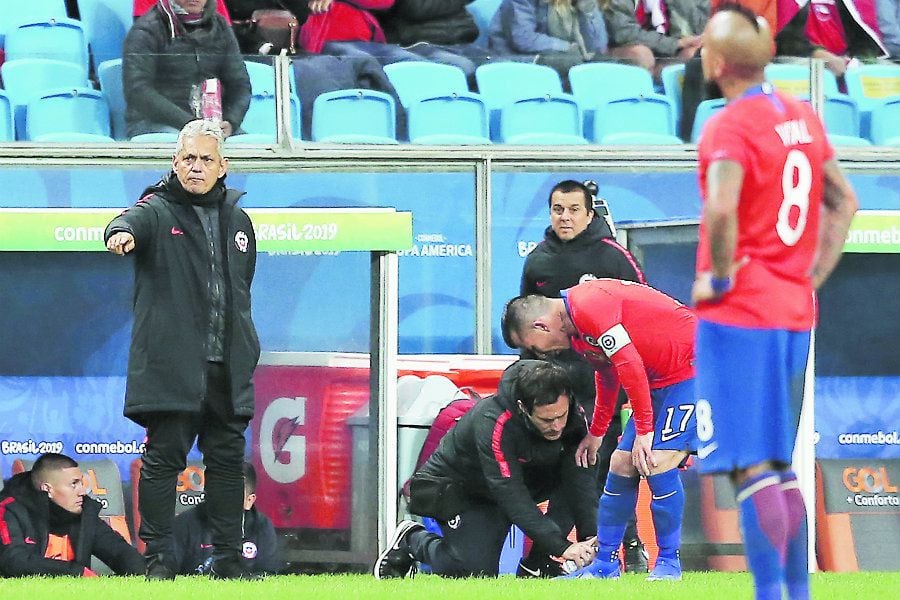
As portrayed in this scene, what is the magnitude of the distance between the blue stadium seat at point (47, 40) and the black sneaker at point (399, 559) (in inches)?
140

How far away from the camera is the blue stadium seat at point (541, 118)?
9945mm

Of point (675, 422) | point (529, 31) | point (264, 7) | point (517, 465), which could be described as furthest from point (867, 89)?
point (517, 465)

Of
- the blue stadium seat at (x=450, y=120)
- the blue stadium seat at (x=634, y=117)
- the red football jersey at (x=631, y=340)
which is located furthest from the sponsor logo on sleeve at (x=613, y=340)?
the blue stadium seat at (x=634, y=117)

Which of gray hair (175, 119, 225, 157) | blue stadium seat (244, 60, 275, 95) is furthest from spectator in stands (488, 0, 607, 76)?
Result: gray hair (175, 119, 225, 157)

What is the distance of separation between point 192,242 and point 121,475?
2.60 meters

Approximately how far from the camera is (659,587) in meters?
6.23

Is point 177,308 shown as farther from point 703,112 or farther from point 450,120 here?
point 703,112

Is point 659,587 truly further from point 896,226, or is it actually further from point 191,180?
point 896,226

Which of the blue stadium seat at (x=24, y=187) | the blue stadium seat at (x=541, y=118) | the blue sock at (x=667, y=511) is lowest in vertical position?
the blue sock at (x=667, y=511)

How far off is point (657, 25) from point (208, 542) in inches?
217

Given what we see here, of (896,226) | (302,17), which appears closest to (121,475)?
(302,17)

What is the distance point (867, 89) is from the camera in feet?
33.9

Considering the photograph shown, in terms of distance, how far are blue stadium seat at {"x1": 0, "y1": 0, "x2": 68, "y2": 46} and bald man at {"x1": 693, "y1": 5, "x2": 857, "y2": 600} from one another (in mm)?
6579

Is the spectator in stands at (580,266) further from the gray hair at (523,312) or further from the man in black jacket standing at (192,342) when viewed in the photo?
the man in black jacket standing at (192,342)
